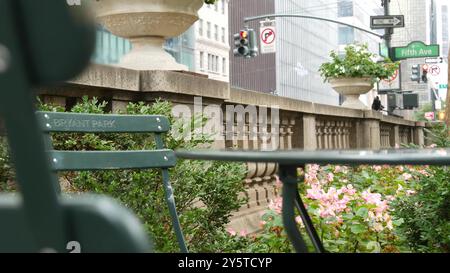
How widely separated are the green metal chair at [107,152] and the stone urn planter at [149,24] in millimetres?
2289

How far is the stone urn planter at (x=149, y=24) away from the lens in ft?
17.5

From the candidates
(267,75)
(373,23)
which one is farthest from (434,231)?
(267,75)

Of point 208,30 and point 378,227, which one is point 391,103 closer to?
point 378,227

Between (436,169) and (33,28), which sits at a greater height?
(33,28)

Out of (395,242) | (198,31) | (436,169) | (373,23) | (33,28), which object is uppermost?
(198,31)

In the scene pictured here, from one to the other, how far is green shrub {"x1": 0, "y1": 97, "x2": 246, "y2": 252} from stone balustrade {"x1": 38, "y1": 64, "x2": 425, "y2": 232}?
300mm

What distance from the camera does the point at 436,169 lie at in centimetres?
411

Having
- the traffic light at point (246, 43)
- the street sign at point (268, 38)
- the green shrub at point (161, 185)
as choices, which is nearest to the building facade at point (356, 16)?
the street sign at point (268, 38)

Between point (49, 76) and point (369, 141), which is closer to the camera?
point (49, 76)

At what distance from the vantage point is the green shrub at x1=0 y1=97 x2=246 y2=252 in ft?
11.9

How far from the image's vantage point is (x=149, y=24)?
546cm
